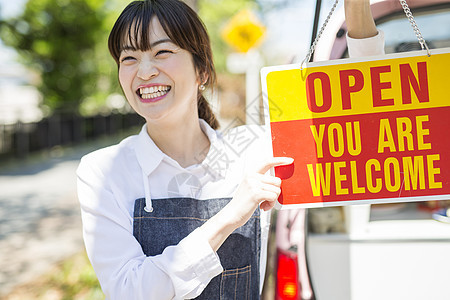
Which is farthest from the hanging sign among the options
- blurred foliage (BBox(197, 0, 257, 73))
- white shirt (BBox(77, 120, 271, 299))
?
blurred foliage (BBox(197, 0, 257, 73))

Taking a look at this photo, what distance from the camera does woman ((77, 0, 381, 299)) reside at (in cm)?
123

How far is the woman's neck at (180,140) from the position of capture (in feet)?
5.22

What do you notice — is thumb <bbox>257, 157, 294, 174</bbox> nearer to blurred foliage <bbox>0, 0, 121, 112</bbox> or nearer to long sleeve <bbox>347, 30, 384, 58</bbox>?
long sleeve <bbox>347, 30, 384, 58</bbox>

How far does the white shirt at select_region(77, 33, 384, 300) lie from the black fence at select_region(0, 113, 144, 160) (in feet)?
21.2

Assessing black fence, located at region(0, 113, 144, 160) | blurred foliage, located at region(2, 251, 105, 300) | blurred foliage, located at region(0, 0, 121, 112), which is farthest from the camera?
blurred foliage, located at region(0, 0, 121, 112)

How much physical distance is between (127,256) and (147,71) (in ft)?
1.81

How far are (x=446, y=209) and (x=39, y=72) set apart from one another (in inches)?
564

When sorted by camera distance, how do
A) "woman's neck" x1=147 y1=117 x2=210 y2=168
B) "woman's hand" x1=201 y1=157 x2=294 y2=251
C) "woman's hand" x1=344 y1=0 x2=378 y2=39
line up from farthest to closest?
"woman's neck" x1=147 y1=117 x2=210 y2=168
"woman's hand" x1=344 y1=0 x2=378 y2=39
"woman's hand" x1=201 y1=157 x2=294 y2=251

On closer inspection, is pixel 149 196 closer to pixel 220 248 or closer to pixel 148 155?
pixel 148 155

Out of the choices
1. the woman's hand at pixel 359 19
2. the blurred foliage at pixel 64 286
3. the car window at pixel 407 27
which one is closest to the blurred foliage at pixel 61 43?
the blurred foliage at pixel 64 286

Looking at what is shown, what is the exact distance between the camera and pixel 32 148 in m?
12.1

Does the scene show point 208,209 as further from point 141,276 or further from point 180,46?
point 180,46

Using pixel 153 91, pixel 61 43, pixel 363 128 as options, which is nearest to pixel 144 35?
pixel 153 91

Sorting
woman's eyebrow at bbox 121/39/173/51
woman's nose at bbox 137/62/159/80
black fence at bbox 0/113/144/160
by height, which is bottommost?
woman's nose at bbox 137/62/159/80
